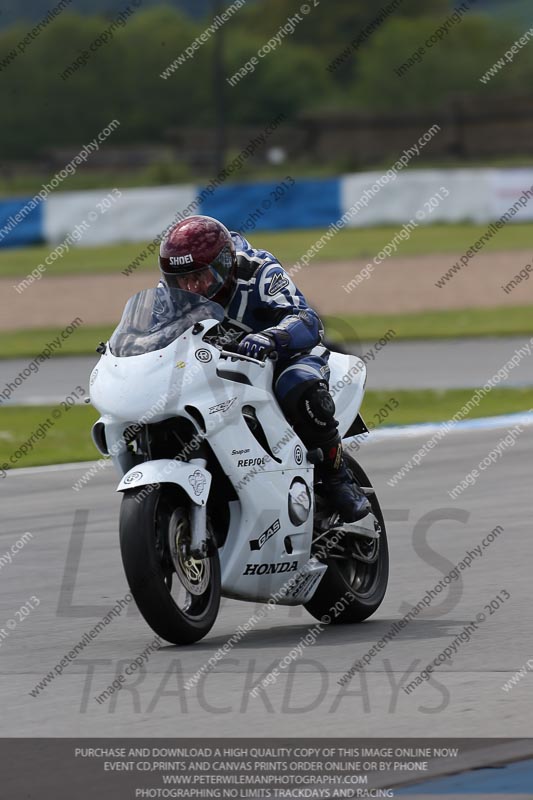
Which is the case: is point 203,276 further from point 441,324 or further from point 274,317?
point 441,324

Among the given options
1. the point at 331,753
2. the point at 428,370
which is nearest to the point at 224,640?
the point at 331,753

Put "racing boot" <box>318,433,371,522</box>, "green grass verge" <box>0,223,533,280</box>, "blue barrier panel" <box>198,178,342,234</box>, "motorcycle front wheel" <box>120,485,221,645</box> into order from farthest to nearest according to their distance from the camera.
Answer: "blue barrier panel" <box>198,178,342,234</box>
"green grass verge" <box>0,223,533,280</box>
"racing boot" <box>318,433,371,522</box>
"motorcycle front wheel" <box>120,485,221,645</box>

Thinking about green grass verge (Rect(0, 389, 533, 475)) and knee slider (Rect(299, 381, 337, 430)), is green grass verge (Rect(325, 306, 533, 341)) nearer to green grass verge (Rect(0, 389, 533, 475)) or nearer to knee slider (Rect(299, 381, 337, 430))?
green grass verge (Rect(0, 389, 533, 475))

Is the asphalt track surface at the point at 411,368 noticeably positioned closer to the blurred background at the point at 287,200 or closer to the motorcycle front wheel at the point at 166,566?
the blurred background at the point at 287,200

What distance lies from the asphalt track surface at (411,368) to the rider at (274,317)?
9324 millimetres

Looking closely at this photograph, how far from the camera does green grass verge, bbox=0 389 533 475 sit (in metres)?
12.9

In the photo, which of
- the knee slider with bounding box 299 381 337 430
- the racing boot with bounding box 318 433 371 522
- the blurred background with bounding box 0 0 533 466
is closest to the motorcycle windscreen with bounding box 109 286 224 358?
the knee slider with bounding box 299 381 337 430

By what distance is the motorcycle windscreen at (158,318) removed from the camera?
20.4 ft

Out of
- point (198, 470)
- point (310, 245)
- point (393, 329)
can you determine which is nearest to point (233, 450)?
point (198, 470)

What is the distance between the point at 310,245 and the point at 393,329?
15.7 m

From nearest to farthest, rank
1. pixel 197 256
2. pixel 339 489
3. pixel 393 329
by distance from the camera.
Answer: pixel 197 256 → pixel 339 489 → pixel 393 329

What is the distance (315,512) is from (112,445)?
3.37 feet

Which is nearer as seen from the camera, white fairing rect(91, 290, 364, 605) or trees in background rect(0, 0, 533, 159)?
white fairing rect(91, 290, 364, 605)

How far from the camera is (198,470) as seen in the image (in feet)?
19.9
